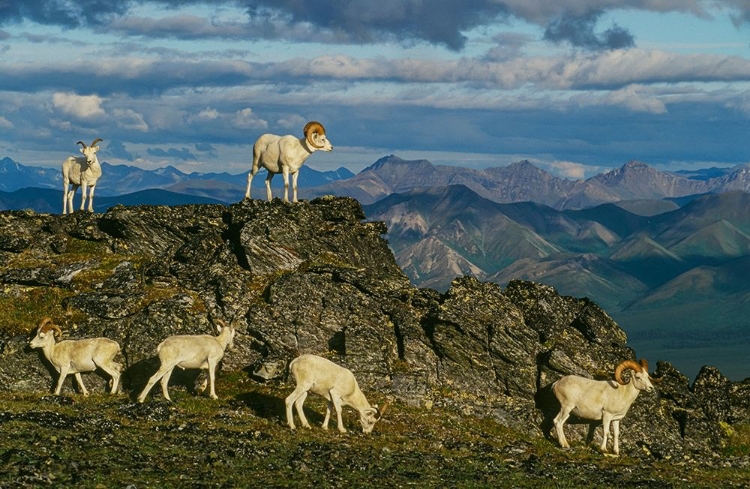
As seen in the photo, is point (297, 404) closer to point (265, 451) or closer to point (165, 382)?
point (265, 451)

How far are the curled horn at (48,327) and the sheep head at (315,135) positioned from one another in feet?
65.5

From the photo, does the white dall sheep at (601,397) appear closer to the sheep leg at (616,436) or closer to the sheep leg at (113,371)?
the sheep leg at (616,436)

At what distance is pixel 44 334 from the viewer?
39.5 m

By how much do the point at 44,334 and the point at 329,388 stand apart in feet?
39.6

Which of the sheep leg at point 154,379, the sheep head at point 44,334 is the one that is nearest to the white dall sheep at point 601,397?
Answer: the sheep leg at point 154,379

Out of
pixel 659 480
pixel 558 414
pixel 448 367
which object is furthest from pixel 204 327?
pixel 659 480

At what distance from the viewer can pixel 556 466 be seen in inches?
1294

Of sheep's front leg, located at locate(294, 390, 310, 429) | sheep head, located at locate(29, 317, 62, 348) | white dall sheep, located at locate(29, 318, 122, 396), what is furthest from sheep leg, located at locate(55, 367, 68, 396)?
sheep's front leg, located at locate(294, 390, 310, 429)

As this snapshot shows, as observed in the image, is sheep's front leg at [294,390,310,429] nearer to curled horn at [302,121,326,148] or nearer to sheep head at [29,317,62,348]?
sheep head at [29,317,62,348]

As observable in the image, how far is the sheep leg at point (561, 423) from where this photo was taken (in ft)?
129

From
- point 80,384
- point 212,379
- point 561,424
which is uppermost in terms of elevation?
point 212,379

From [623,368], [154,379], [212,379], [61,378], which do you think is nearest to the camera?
[154,379]

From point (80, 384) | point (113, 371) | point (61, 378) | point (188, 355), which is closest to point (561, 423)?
point (188, 355)

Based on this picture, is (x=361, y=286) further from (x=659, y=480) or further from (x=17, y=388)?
(x=659, y=480)
